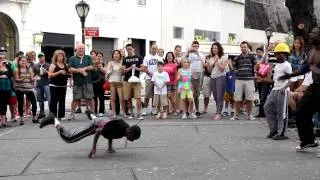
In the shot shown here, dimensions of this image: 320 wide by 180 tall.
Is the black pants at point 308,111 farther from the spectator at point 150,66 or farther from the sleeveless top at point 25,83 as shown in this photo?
the sleeveless top at point 25,83

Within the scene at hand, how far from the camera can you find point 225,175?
688 cm

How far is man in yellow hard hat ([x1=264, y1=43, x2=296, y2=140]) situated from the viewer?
974cm

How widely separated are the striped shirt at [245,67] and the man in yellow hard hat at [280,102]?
8.79 feet

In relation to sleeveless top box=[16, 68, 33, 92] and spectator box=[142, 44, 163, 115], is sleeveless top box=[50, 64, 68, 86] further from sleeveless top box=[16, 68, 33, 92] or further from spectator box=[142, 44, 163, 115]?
spectator box=[142, 44, 163, 115]

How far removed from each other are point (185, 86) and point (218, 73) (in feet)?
2.78

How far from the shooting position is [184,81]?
1357 centimetres

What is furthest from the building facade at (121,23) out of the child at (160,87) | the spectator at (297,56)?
the spectator at (297,56)

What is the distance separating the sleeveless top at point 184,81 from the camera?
13.5 m

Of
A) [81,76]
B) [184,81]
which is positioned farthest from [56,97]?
[184,81]

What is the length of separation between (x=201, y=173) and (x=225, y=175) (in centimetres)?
31

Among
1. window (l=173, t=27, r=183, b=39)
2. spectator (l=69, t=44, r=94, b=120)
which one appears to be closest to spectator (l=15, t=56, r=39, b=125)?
spectator (l=69, t=44, r=94, b=120)

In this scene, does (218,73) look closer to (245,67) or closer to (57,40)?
(245,67)

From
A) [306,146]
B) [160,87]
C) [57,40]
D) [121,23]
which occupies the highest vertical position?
[121,23]

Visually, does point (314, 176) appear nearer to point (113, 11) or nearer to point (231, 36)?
point (113, 11)
